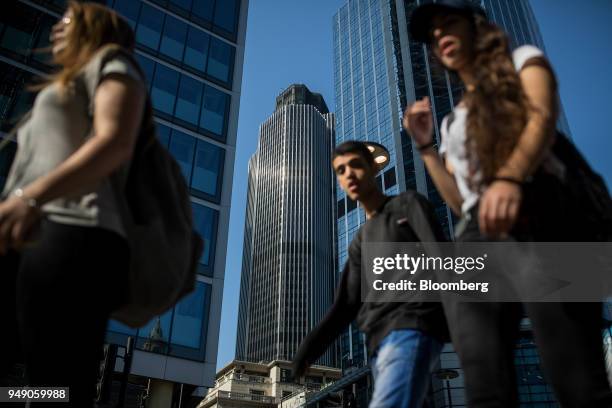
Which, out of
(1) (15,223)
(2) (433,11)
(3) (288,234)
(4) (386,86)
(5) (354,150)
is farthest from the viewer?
(3) (288,234)

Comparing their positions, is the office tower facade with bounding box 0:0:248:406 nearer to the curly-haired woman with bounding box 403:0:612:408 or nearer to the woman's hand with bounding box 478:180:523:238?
the curly-haired woman with bounding box 403:0:612:408

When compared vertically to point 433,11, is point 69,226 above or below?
below

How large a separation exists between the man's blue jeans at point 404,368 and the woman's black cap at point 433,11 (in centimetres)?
136

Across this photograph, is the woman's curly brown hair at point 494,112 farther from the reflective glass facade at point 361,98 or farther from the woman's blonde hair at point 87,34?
the reflective glass facade at point 361,98

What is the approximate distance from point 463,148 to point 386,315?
917mm

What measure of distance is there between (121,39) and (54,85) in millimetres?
336

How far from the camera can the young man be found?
2.06 metres

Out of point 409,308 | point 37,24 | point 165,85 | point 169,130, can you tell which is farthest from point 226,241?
point 409,308

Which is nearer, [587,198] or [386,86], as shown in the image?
[587,198]

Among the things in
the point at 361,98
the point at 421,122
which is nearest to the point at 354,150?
the point at 421,122

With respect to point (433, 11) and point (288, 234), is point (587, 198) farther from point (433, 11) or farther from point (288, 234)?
point (288, 234)

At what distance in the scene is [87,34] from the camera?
5.81 feet

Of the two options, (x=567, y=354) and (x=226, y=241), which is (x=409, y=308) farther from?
(x=226, y=241)

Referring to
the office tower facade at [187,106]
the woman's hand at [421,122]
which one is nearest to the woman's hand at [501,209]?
the woman's hand at [421,122]
